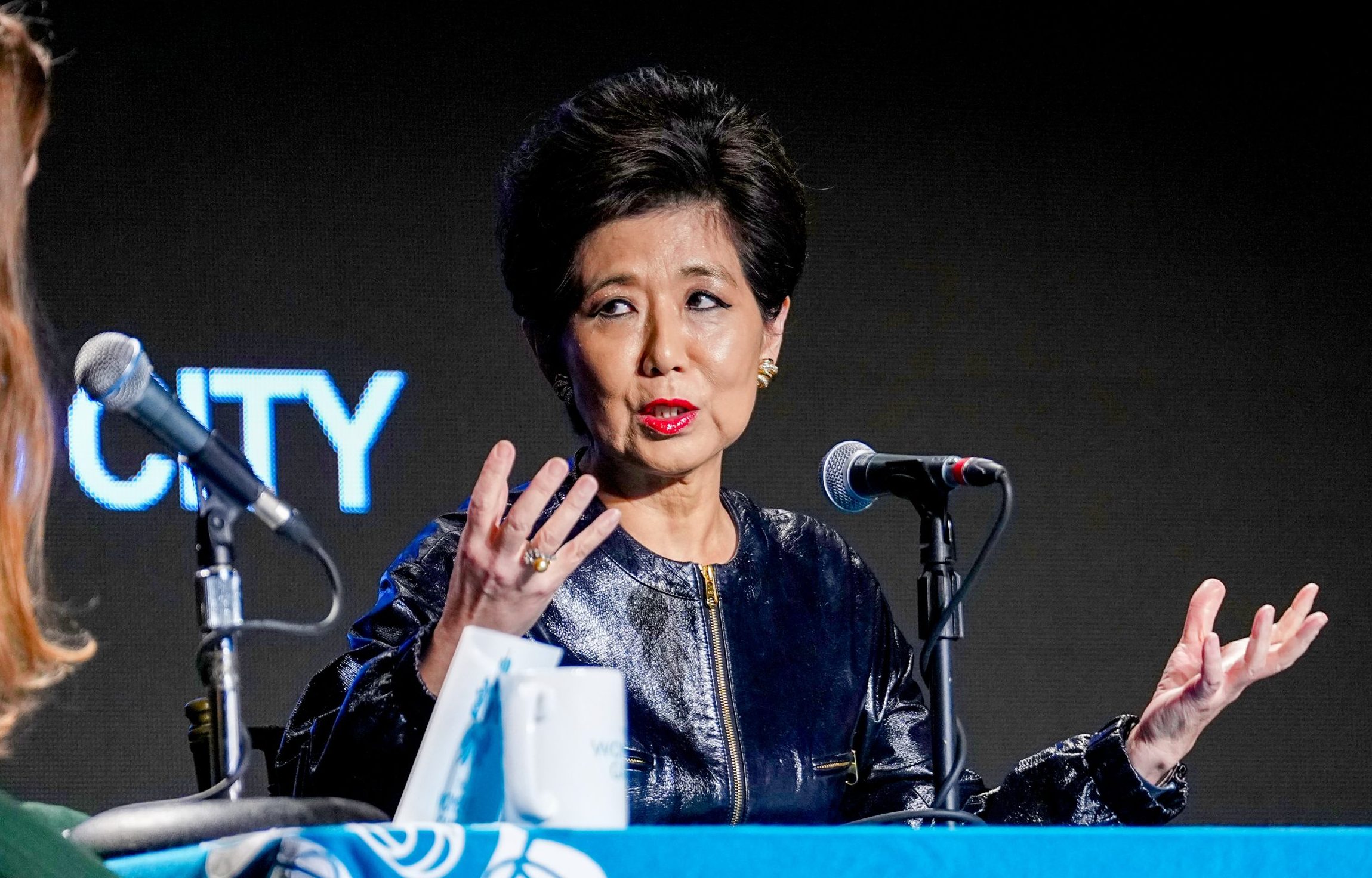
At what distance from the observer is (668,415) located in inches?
77.7

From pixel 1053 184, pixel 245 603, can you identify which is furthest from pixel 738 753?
pixel 1053 184

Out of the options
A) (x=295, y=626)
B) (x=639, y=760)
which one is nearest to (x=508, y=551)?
(x=295, y=626)

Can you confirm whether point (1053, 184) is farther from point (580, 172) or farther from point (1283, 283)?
point (580, 172)

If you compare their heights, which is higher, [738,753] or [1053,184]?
[1053,184]

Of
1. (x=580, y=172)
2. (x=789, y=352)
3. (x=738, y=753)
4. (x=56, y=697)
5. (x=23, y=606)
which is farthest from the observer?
(x=789, y=352)

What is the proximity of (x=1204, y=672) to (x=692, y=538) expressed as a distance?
746mm

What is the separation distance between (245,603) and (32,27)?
115 cm

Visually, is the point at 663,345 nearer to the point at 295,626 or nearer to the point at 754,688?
the point at 754,688

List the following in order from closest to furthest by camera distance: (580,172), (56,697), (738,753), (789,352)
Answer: (738,753)
(580,172)
(56,697)
(789,352)

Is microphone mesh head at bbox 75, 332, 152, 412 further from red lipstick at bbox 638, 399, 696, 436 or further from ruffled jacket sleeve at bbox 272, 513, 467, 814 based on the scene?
red lipstick at bbox 638, 399, 696, 436

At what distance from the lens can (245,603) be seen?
288 cm

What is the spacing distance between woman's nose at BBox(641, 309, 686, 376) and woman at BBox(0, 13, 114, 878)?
108 centimetres

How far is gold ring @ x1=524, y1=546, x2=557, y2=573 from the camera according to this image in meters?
1.27

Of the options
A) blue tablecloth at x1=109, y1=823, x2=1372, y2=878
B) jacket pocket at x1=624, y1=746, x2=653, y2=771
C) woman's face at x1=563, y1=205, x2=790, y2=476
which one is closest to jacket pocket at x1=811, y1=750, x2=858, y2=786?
jacket pocket at x1=624, y1=746, x2=653, y2=771
